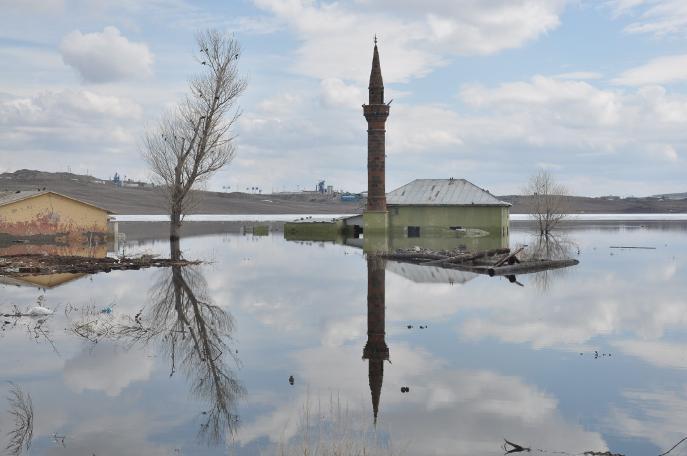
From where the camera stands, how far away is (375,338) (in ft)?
43.8

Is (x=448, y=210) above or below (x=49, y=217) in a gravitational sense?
above

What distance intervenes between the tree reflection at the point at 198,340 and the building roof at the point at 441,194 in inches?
1277

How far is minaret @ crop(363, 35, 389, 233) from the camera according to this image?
4950 cm

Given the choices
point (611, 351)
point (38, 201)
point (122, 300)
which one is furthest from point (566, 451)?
point (38, 201)

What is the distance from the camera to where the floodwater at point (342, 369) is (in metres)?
7.93

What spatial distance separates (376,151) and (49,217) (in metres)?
21.6

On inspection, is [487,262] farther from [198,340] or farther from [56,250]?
[56,250]

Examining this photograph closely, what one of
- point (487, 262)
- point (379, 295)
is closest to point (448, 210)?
point (487, 262)

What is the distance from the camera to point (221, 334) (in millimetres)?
13672

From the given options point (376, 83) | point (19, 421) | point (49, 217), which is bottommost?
point (19, 421)

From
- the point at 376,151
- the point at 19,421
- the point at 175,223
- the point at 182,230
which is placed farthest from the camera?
the point at 182,230

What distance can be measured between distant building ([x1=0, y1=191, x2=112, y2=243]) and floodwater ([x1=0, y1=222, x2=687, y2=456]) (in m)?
21.9

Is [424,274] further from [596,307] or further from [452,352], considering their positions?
[452,352]

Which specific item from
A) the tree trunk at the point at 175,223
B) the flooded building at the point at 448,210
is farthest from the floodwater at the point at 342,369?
the flooded building at the point at 448,210
